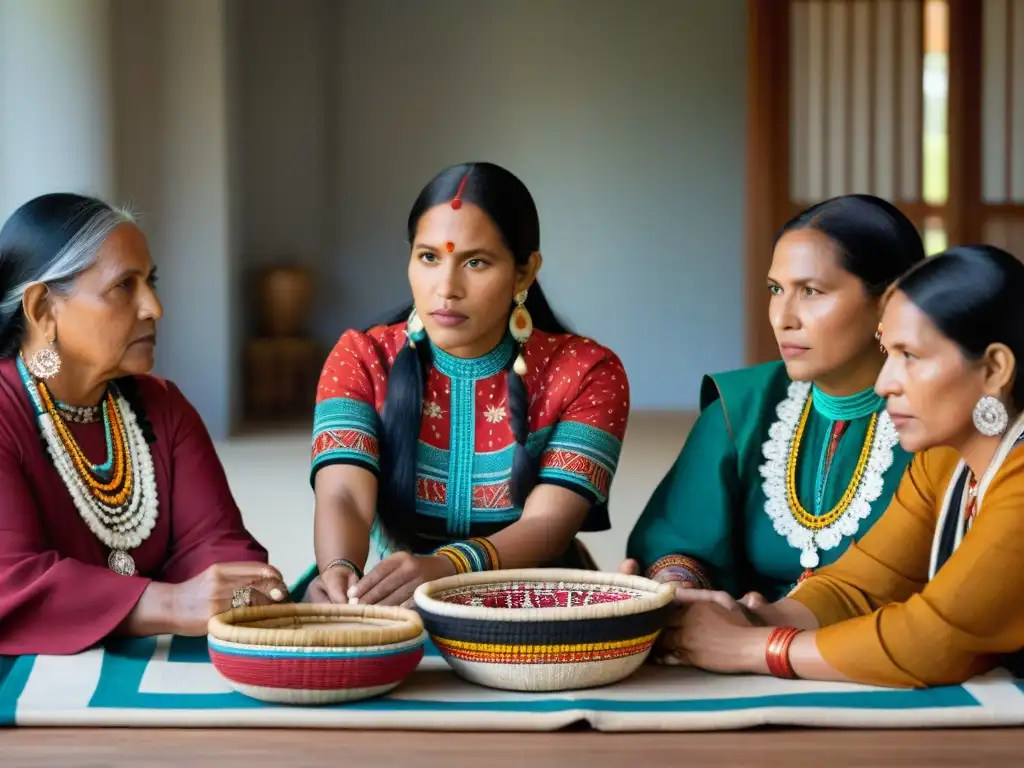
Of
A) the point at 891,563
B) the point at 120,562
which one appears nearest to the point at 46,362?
the point at 120,562

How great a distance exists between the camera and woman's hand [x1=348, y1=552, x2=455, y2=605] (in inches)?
82.0

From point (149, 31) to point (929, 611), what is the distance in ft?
21.3

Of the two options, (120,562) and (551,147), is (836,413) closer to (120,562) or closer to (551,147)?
(120,562)

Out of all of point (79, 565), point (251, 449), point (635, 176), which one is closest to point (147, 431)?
point (79, 565)

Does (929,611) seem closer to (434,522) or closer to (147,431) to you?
(434,522)

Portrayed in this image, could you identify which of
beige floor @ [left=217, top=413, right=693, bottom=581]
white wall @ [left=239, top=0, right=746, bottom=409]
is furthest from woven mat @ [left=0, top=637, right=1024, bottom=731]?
white wall @ [left=239, top=0, right=746, bottom=409]

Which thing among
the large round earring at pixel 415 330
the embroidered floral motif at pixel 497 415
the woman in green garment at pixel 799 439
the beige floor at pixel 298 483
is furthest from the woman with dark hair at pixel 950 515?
the beige floor at pixel 298 483

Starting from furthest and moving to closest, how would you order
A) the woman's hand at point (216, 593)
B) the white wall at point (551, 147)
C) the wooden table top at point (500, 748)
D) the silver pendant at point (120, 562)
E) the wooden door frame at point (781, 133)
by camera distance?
the white wall at point (551, 147), the wooden door frame at point (781, 133), the silver pendant at point (120, 562), the woman's hand at point (216, 593), the wooden table top at point (500, 748)

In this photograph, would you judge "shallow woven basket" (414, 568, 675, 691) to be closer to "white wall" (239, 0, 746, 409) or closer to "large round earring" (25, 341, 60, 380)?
"large round earring" (25, 341, 60, 380)

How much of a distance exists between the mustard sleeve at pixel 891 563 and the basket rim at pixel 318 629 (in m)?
0.63

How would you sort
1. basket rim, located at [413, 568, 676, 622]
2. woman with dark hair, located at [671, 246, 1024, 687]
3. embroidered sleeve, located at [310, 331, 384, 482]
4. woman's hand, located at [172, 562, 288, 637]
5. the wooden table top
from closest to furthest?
the wooden table top
basket rim, located at [413, 568, 676, 622]
woman with dark hair, located at [671, 246, 1024, 687]
woman's hand, located at [172, 562, 288, 637]
embroidered sleeve, located at [310, 331, 384, 482]

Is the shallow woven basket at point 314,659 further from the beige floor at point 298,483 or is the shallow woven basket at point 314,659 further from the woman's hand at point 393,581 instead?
the beige floor at point 298,483

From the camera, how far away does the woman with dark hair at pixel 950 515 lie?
180 centimetres

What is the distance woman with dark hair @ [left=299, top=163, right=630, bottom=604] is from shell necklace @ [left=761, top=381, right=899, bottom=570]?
0.29 metres
